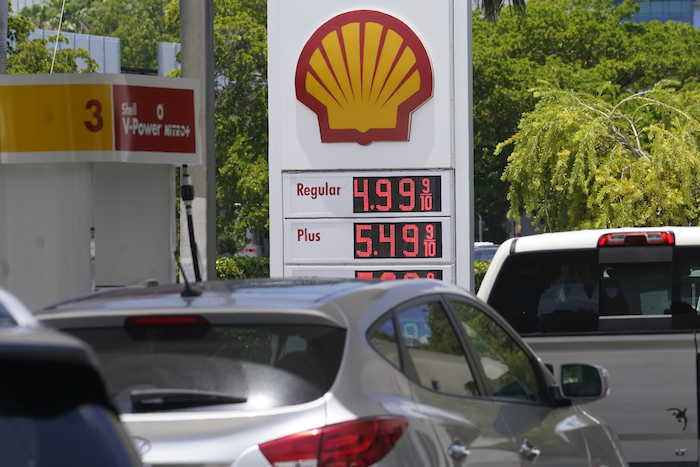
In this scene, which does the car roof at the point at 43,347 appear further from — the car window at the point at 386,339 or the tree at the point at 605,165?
the tree at the point at 605,165

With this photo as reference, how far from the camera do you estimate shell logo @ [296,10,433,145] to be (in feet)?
37.2

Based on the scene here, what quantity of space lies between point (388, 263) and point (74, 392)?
9807 mm

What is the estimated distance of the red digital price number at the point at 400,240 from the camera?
36.5 ft

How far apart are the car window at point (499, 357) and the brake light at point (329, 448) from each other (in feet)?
3.69

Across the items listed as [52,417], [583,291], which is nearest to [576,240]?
[583,291]

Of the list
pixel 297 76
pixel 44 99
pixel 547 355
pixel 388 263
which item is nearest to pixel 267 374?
pixel 547 355

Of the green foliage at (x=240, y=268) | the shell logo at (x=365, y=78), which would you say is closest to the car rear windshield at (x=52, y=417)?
the shell logo at (x=365, y=78)

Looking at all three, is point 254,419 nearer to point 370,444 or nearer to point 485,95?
point 370,444

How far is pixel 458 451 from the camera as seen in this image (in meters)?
3.12

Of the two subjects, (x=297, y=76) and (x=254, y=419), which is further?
(x=297, y=76)

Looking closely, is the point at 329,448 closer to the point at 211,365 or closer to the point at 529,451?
the point at 211,365

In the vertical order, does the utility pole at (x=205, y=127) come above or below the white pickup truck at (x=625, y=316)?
above

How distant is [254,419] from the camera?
2.70 meters

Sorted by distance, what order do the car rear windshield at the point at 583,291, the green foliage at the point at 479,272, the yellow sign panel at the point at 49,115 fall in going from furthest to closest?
the green foliage at the point at 479,272 < the yellow sign panel at the point at 49,115 < the car rear windshield at the point at 583,291
